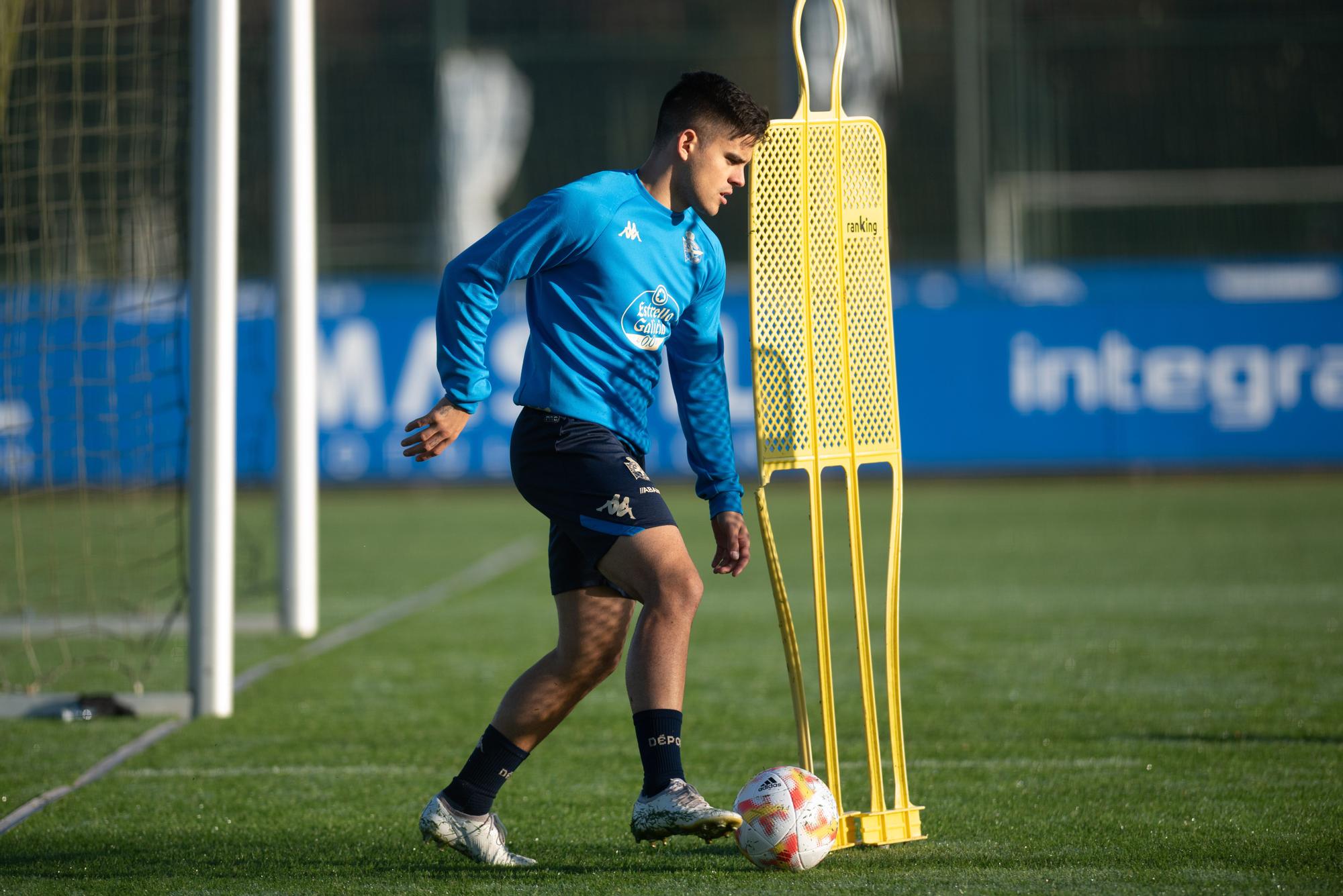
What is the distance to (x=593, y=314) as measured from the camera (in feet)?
11.8

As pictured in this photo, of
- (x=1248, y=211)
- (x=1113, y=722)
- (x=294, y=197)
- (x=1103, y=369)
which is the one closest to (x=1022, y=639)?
(x=1113, y=722)

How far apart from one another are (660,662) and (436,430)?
715 mm

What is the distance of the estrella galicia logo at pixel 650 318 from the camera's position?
142 inches

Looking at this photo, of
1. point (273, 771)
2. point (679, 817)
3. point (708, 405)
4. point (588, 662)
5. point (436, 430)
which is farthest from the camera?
point (273, 771)

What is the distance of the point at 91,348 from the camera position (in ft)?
23.7

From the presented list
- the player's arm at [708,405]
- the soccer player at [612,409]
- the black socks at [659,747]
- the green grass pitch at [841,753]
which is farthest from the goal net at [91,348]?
the black socks at [659,747]

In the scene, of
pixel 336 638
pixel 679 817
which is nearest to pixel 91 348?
pixel 336 638

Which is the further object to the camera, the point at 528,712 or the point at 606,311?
the point at 528,712

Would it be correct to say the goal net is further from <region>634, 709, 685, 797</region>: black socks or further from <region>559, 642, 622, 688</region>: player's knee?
<region>634, 709, 685, 797</region>: black socks

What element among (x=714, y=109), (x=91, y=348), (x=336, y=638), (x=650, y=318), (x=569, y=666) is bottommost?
(x=336, y=638)

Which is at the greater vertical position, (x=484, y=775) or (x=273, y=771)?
(x=484, y=775)

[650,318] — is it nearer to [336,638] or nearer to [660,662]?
[660,662]

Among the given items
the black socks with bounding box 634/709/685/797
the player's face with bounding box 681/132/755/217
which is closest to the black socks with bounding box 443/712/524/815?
the black socks with bounding box 634/709/685/797

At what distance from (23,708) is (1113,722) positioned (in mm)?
3912
